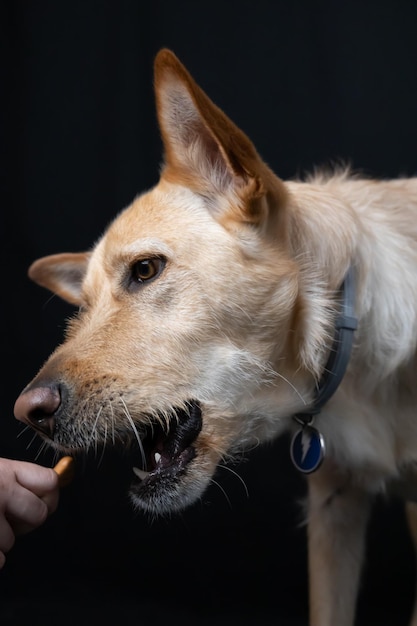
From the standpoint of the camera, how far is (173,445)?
5.93ft

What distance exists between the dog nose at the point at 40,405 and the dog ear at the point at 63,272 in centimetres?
58

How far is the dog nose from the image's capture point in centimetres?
170

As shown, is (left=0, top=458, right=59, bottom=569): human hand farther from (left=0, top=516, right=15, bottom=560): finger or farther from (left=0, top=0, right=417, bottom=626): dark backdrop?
(left=0, top=0, right=417, bottom=626): dark backdrop

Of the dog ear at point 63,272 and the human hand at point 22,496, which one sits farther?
the dog ear at point 63,272

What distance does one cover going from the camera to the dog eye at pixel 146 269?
5.96 ft

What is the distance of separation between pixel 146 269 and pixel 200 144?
0.90 feet

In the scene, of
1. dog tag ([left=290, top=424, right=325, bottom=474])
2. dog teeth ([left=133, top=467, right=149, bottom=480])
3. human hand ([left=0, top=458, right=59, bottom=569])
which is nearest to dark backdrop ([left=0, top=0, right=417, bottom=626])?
dog tag ([left=290, top=424, right=325, bottom=474])

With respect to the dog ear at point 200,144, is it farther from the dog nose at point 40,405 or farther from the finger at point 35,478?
the finger at point 35,478

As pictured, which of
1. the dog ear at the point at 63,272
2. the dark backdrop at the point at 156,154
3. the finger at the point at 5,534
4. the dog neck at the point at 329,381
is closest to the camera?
the finger at the point at 5,534

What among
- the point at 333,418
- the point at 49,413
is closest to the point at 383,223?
the point at 333,418

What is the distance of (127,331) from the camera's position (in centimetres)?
177

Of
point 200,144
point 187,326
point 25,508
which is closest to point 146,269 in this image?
point 187,326

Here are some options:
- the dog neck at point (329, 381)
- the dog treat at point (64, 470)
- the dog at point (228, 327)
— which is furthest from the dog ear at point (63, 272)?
the dog neck at point (329, 381)

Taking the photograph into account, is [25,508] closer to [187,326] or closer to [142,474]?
[142,474]
